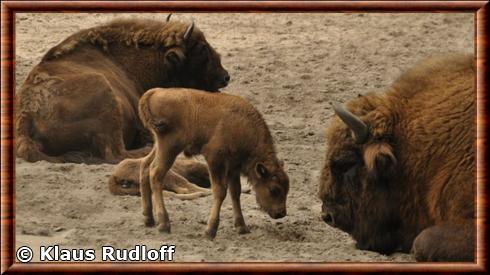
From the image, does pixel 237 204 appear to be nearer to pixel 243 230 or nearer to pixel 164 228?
pixel 243 230

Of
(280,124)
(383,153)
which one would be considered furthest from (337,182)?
(280,124)

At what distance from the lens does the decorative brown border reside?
320 inches

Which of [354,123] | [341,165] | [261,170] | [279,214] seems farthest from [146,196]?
[354,123]

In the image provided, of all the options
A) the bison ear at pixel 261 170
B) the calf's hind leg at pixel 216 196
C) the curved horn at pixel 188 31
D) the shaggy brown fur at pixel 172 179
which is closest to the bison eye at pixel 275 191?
the bison ear at pixel 261 170

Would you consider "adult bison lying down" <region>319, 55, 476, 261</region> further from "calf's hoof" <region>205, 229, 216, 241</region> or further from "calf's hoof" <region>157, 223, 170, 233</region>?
"calf's hoof" <region>157, 223, 170, 233</region>

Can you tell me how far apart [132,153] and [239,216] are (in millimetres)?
2116

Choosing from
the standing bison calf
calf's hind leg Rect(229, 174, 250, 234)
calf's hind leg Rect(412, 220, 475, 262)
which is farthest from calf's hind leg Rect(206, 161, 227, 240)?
calf's hind leg Rect(412, 220, 475, 262)

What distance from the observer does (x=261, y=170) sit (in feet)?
30.4

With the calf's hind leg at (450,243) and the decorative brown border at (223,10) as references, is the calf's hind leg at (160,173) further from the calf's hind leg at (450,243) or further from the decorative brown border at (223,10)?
the calf's hind leg at (450,243)

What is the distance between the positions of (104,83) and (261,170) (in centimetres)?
257

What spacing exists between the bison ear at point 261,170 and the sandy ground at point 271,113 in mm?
385

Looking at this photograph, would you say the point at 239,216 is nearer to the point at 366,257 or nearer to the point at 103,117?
the point at 366,257

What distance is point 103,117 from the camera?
11227mm

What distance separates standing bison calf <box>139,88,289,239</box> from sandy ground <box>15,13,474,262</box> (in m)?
0.18
